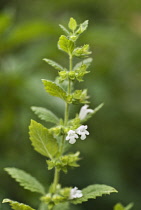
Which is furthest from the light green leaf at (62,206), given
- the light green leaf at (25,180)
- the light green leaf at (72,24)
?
the light green leaf at (72,24)

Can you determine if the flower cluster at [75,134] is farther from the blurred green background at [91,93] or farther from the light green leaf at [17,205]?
the blurred green background at [91,93]

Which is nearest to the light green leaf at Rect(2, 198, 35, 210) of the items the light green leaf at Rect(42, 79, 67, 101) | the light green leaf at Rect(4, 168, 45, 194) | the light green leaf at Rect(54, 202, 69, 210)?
the light green leaf at Rect(4, 168, 45, 194)

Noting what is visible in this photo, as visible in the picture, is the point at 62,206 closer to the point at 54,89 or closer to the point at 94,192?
the point at 94,192

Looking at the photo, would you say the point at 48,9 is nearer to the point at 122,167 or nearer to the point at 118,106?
the point at 118,106

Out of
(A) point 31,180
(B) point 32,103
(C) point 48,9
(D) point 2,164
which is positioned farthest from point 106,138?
(A) point 31,180

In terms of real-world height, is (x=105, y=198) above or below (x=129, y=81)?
below

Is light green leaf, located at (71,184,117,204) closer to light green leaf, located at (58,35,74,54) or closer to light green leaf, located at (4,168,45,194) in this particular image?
light green leaf, located at (4,168,45,194)

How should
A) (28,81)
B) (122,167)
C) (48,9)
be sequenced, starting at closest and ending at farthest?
1. (28,81)
2. (122,167)
3. (48,9)
